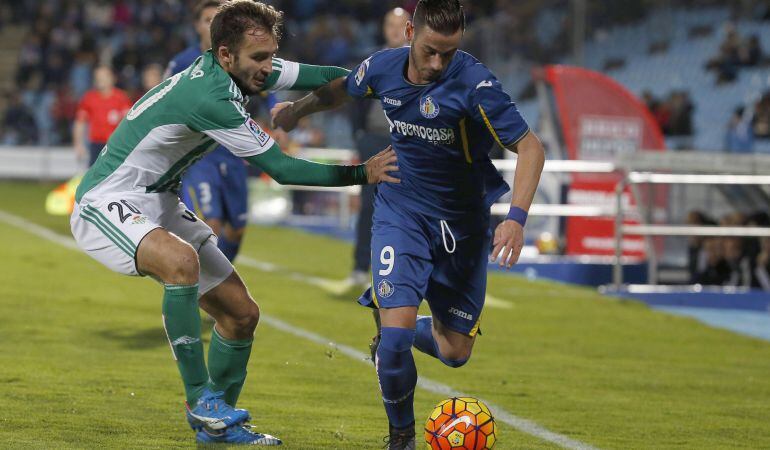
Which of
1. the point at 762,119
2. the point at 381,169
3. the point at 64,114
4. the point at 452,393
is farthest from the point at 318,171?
the point at 64,114

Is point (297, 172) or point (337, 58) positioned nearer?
point (297, 172)

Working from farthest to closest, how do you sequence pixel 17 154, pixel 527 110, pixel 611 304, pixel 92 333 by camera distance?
1. pixel 17 154
2. pixel 527 110
3. pixel 611 304
4. pixel 92 333

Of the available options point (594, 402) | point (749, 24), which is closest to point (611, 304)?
point (594, 402)

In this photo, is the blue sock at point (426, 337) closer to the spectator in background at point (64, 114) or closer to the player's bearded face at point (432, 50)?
the player's bearded face at point (432, 50)

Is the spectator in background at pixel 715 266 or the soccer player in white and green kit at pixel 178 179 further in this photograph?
the spectator in background at pixel 715 266

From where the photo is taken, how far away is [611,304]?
1279 centimetres

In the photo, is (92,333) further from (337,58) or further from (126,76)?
(126,76)

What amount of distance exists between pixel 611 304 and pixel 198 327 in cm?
753

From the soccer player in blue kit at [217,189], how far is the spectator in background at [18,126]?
24051 mm

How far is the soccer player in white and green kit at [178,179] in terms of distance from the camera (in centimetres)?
570

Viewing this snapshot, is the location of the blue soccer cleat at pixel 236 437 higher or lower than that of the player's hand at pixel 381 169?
lower

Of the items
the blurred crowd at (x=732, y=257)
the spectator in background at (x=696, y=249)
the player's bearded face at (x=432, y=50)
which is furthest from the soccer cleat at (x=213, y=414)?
the spectator in background at (x=696, y=249)

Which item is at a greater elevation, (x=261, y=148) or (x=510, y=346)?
(x=261, y=148)

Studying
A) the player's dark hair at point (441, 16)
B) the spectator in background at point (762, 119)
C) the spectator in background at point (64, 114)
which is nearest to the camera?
the player's dark hair at point (441, 16)
